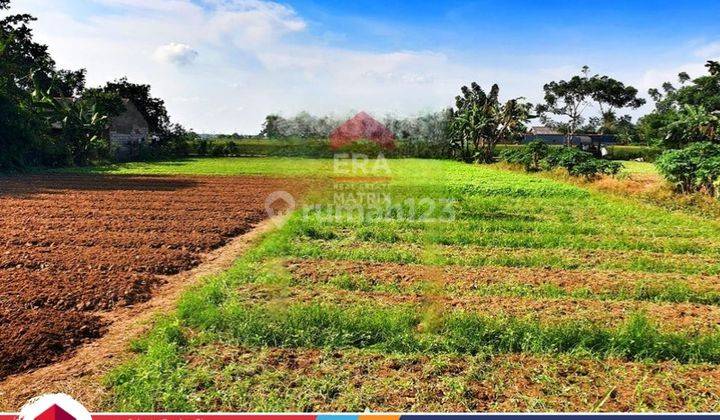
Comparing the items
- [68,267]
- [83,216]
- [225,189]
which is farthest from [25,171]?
[68,267]

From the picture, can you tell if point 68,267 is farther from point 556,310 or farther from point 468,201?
point 468,201

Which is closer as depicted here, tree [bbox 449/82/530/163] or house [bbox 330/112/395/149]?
house [bbox 330/112/395/149]

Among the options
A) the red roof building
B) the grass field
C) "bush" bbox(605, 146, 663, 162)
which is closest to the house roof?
the grass field

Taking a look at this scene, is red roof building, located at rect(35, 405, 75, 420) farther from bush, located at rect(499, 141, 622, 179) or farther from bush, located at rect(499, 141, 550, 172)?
bush, located at rect(499, 141, 550, 172)

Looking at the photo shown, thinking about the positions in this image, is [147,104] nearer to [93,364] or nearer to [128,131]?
[128,131]

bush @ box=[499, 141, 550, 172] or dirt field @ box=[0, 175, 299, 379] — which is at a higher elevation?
bush @ box=[499, 141, 550, 172]


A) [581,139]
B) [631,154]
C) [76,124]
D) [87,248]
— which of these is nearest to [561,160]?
[87,248]

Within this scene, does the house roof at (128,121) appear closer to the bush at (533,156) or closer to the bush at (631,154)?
the bush at (533,156)
